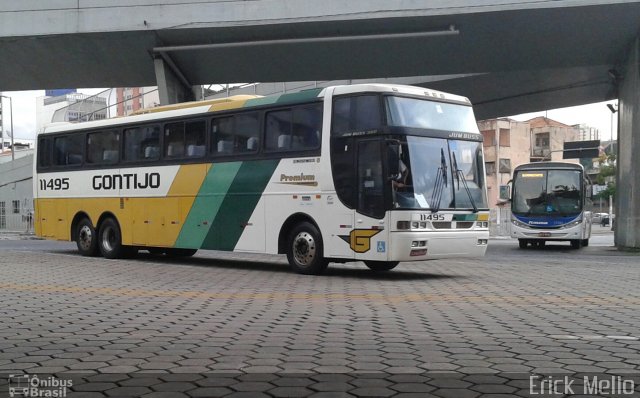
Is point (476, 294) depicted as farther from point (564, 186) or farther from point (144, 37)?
point (564, 186)

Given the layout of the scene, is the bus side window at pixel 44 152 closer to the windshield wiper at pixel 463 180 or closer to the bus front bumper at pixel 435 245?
the bus front bumper at pixel 435 245

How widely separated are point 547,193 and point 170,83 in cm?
1527

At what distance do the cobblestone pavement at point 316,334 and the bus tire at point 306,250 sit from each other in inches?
17.5

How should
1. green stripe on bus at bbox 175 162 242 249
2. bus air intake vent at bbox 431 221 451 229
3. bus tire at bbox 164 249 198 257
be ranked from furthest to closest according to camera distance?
1. bus tire at bbox 164 249 198 257
2. green stripe on bus at bbox 175 162 242 249
3. bus air intake vent at bbox 431 221 451 229

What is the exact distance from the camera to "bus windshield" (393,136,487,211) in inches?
464

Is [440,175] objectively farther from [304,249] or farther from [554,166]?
[554,166]

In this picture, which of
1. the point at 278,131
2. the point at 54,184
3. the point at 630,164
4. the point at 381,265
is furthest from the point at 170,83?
the point at 630,164

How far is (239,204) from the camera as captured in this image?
1419 centimetres

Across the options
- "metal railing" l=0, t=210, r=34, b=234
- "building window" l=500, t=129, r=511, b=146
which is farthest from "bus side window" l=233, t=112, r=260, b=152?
"building window" l=500, t=129, r=511, b=146

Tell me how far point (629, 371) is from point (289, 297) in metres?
5.24

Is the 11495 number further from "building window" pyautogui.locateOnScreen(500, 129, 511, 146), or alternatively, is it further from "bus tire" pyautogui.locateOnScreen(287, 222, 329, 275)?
"building window" pyautogui.locateOnScreen(500, 129, 511, 146)

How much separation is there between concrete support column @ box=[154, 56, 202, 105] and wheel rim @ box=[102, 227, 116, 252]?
798cm

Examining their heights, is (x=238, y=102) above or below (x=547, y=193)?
above

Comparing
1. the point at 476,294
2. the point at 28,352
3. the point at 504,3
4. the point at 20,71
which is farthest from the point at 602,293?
the point at 20,71
